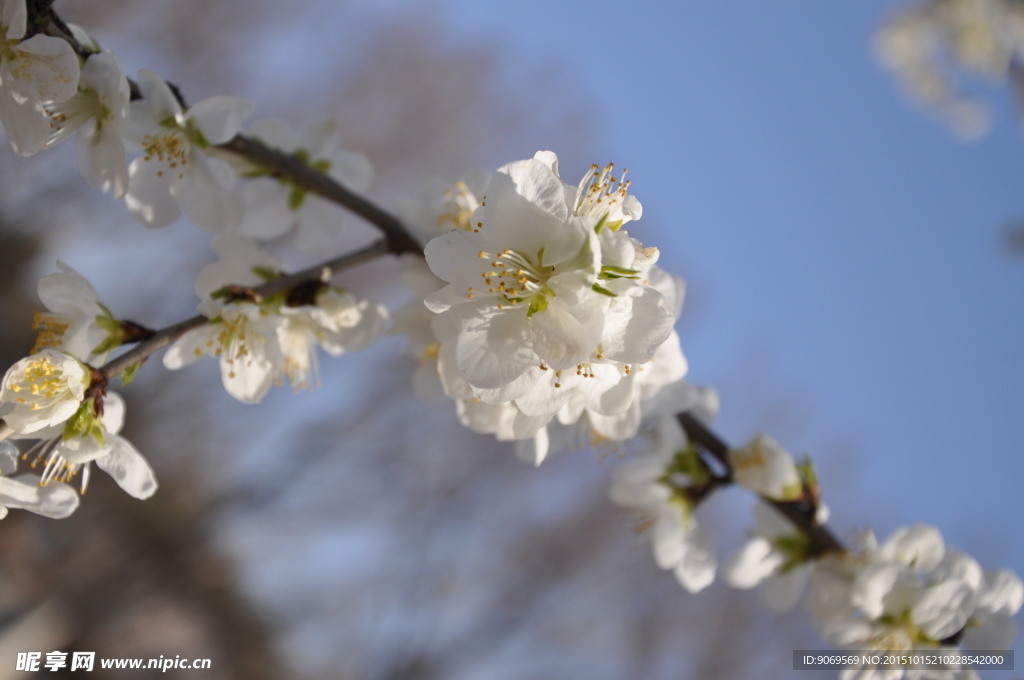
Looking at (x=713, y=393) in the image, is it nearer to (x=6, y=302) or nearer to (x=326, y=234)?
(x=326, y=234)

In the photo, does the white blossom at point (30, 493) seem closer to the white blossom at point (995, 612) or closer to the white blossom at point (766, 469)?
the white blossom at point (766, 469)

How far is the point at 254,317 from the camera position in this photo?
35.1 inches

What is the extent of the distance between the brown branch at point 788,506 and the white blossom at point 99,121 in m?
1.02

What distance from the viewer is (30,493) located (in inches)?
28.2

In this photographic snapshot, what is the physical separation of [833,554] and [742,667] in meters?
5.46

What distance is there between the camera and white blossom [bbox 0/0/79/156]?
74 cm

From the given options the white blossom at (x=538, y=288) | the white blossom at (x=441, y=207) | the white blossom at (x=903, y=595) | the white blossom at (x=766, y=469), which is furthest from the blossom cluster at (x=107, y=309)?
the white blossom at (x=903, y=595)

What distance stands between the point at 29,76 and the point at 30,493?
502mm

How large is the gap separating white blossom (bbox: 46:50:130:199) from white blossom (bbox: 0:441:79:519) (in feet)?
1.20

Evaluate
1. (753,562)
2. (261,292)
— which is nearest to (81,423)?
(261,292)

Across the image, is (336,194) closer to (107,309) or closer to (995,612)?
(107,309)

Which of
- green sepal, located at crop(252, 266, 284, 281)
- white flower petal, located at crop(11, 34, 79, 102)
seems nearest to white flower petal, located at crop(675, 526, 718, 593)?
green sepal, located at crop(252, 266, 284, 281)

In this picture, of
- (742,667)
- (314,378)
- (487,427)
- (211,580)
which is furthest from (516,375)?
(742,667)

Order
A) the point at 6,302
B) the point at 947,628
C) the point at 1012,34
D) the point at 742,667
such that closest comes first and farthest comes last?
the point at 947,628
the point at 1012,34
the point at 6,302
the point at 742,667
